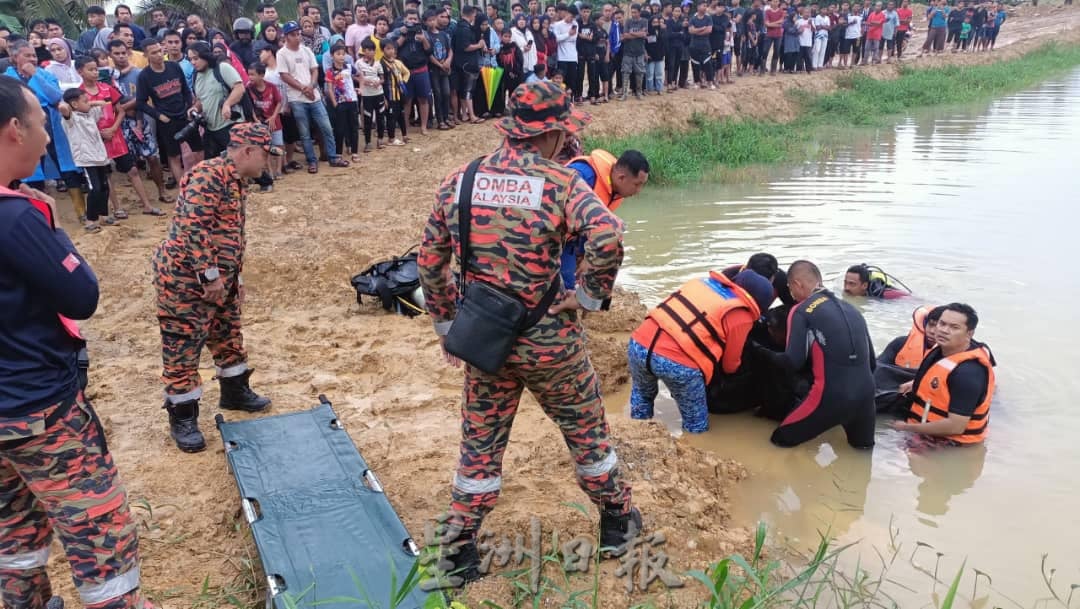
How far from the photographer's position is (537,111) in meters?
2.78

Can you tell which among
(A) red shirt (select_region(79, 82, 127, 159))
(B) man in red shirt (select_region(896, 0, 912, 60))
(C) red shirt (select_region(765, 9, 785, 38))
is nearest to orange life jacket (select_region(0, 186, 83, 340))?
(A) red shirt (select_region(79, 82, 127, 159))

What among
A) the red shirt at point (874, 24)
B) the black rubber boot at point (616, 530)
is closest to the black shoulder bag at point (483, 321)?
the black rubber boot at point (616, 530)

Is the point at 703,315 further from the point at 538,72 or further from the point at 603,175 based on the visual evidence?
the point at 538,72

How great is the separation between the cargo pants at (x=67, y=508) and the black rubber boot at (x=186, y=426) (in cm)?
160

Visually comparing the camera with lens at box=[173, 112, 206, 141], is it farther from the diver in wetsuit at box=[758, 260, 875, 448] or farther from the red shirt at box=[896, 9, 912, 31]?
the red shirt at box=[896, 9, 912, 31]

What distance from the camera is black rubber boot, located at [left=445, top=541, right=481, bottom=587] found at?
307 cm

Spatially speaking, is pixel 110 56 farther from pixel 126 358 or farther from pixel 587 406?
pixel 587 406

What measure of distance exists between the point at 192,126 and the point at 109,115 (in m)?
0.81

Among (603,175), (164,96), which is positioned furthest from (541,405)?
(164,96)

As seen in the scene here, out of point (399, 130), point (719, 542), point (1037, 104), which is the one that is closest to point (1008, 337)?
point (719, 542)

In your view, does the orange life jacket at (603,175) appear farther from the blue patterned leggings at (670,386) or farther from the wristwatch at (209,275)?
the wristwatch at (209,275)

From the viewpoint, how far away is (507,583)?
3078mm

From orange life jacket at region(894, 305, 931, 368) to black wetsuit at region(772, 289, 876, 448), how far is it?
0.92m

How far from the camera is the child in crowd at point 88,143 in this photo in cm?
754
